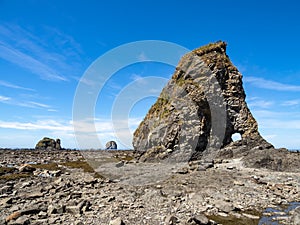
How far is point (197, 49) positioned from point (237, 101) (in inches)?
641

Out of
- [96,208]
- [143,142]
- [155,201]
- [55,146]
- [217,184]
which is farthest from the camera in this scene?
[55,146]

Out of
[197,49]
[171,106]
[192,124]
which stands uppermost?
[197,49]

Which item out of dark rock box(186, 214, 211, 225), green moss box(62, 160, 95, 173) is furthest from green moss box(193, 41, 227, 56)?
dark rock box(186, 214, 211, 225)

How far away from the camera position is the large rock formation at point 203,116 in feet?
155

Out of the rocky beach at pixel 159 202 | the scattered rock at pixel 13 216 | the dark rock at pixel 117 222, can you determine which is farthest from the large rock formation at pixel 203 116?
the scattered rock at pixel 13 216

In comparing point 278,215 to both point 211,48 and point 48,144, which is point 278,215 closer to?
point 211,48

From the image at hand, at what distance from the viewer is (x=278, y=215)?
563 inches

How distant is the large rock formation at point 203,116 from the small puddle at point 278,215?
97.6 feet

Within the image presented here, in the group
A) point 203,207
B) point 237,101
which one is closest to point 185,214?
point 203,207

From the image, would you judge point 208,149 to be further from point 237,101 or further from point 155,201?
point 155,201

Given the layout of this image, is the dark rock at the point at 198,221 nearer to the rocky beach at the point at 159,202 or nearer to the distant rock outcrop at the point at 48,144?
the rocky beach at the point at 159,202

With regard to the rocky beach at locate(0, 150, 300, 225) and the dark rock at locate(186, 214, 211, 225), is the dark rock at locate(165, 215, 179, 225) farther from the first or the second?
the dark rock at locate(186, 214, 211, 225)

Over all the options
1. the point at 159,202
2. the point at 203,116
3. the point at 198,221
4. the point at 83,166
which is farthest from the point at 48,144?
the point at 198,221

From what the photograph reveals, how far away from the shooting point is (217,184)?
2222 cm
